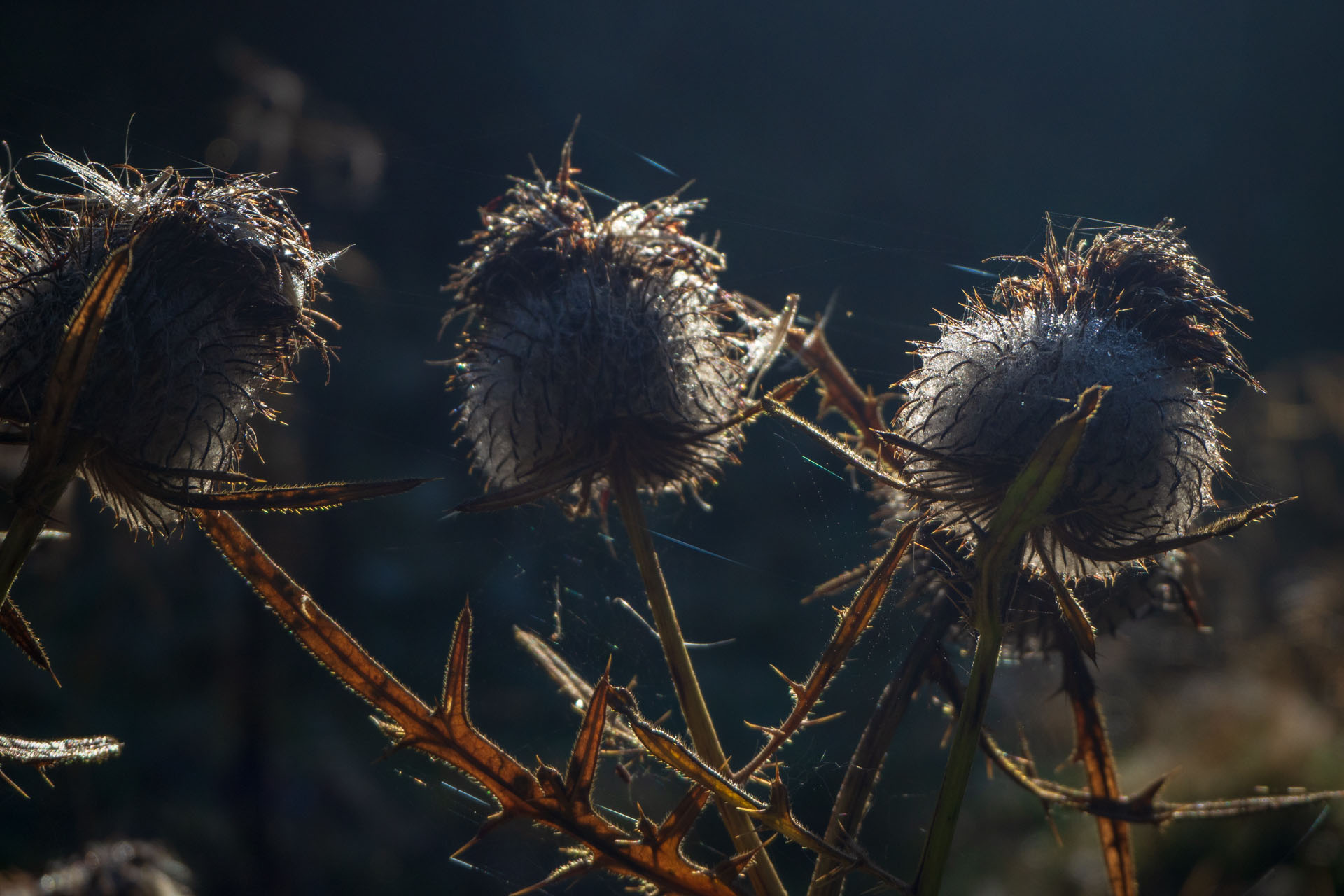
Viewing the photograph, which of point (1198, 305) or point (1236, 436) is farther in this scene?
point (1236, 436)

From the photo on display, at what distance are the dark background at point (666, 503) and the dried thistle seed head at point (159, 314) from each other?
146 mm

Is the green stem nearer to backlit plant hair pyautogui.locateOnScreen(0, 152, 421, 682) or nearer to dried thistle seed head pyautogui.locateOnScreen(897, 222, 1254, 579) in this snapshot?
dried thistle seed head pyautogui.locateOnScreen(897, 222, 1254, 579)

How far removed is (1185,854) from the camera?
3.76 metres

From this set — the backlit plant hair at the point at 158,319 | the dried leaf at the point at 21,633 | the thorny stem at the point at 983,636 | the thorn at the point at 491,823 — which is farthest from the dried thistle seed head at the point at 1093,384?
the dried leaf at the point at 21,633

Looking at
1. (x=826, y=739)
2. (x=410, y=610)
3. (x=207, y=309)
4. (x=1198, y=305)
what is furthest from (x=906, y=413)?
(x=410, y=610)

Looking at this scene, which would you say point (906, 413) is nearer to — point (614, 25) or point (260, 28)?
point (260, 28)

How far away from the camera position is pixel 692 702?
45.5 inches

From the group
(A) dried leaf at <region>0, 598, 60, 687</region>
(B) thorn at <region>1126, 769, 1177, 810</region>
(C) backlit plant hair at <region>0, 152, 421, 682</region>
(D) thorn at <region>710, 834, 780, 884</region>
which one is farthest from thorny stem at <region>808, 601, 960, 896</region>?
(A) dried leaf at <region>0, 598, 60, 687</region>

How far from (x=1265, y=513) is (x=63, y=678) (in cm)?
483

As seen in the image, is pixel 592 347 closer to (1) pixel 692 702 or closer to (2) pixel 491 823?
(1) pixel 692 702

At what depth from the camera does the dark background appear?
221 cm

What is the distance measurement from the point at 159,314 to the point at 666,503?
218cm

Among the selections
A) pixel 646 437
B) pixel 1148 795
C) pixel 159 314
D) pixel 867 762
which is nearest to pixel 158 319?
pixel 159 314

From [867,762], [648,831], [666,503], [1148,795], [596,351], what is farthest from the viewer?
[666,503]
